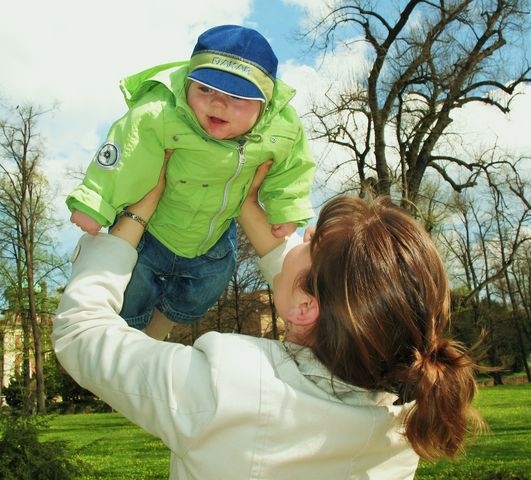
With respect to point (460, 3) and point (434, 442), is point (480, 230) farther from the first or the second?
point (434, 442)

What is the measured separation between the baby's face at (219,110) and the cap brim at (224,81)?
51mm

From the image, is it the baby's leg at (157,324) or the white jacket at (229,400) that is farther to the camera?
the baby's leg at (157,324)

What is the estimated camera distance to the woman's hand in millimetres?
1978

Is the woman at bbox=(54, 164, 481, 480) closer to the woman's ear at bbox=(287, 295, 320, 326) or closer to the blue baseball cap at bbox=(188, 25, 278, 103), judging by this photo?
the woman's ear at bbox=(287, 295, 320, 326)

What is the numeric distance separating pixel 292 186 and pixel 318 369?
3.62 feet

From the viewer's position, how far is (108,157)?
6.94ft

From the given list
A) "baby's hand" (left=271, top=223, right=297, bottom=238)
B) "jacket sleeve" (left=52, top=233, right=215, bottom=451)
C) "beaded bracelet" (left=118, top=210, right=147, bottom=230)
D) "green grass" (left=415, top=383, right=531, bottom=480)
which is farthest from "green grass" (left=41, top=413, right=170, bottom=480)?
"jacket sleeve" (left=52, top=233, right=215, bottom=451)

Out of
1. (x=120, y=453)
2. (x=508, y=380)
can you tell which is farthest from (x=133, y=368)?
(x=508, y=380)

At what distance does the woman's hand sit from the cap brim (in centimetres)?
31

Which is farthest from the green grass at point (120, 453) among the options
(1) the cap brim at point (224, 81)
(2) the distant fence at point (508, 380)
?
(2) the distant fence at point (508, 380)

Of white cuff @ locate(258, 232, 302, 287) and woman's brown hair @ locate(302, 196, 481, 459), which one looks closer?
woman's brown hair @ locate(302, 196, 481, 459)

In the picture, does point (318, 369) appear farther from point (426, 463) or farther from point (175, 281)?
point (426, 463)

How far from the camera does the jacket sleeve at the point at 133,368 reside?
1321 mm

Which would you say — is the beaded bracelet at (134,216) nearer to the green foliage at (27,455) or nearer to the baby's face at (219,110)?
the baby's face at (219,110)
